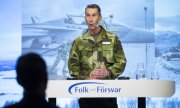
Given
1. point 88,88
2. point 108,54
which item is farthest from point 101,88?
point 108,54

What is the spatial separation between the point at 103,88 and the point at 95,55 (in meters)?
1.70

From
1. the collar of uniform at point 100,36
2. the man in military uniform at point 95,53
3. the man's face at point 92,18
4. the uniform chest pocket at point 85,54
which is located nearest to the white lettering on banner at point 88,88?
the man in military uniform at point 95,53

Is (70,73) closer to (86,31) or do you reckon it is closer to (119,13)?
(86,31)

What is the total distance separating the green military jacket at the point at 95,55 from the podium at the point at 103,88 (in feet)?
4.66

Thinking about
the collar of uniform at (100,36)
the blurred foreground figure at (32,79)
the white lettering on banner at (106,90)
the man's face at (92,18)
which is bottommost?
the white lettering on banner at (106,90)

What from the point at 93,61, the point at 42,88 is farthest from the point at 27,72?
the point at 93,61

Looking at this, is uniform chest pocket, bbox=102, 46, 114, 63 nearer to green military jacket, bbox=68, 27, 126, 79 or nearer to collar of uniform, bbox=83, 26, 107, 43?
green military jacket, bbox=68, 27, 126, 79

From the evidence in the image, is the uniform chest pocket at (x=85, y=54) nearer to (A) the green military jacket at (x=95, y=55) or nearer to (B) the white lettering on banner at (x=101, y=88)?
(A) the green military jacket at (x=95, y=55)

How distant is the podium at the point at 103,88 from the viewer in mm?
5137

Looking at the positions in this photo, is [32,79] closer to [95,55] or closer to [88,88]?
[88,88]

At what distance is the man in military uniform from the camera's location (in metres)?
6.68

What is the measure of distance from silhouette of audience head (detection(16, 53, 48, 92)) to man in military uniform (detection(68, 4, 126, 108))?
16.0 feet

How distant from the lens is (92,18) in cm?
705

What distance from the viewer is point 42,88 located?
5.56ft
